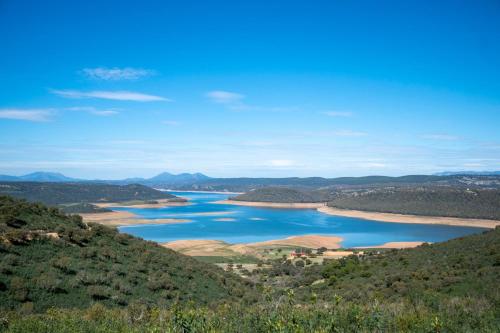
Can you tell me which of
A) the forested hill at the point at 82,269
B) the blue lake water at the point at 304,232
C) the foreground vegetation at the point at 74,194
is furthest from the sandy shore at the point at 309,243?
the foreground vegetation at the point at 74,194

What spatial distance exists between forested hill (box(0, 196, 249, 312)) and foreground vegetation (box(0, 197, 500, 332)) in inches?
1.9

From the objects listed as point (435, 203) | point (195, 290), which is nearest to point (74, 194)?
point (435, 203)

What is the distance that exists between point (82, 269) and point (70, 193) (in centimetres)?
14769

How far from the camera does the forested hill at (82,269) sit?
1232cm

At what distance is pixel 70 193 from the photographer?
490 ft

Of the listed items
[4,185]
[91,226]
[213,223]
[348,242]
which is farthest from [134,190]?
[91,226]

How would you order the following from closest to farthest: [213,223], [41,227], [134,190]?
[41,227]
[213,223]
[134,190]

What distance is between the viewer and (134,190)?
189250 mm

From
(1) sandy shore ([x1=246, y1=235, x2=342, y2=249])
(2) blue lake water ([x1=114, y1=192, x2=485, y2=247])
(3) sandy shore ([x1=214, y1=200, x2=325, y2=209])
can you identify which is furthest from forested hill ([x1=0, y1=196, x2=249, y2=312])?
(3) sandy shore ([x1=214, y1=200, x2=325, y2=209])

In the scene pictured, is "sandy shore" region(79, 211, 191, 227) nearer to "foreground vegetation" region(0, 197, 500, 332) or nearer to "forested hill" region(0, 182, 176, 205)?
"forested hill" region(0, 182, 176, 205)

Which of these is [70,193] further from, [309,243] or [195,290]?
[195,290]

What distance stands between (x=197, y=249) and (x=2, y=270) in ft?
130

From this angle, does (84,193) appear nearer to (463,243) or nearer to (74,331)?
(463,243)

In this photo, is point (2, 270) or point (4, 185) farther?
point (4, 185)
